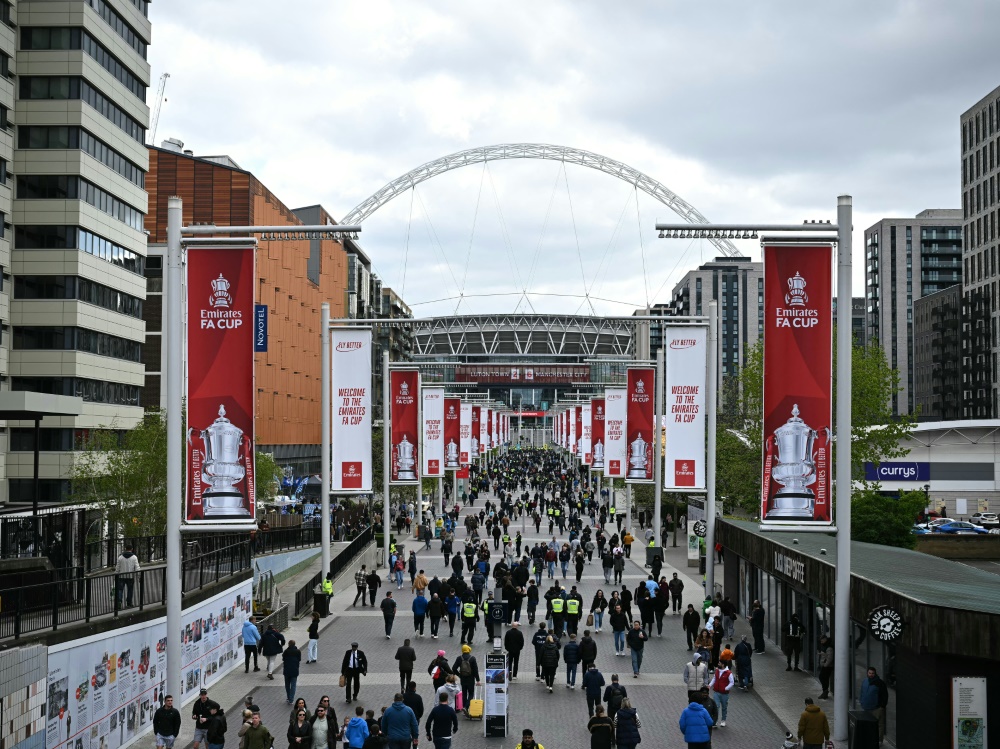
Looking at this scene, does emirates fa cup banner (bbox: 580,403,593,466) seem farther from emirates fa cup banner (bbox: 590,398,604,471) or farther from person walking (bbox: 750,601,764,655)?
person walking (bbox: 750,601,764,655)

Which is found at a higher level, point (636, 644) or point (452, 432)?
point (452, 432)

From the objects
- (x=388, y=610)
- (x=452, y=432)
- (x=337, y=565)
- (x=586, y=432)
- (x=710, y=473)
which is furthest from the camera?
(x=586, y=432)

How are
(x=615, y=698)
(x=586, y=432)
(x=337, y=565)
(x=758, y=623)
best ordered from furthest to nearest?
(x=586, y=432) < (x=337, y=565) < (x=758, y=623) < (x=615, y=698)

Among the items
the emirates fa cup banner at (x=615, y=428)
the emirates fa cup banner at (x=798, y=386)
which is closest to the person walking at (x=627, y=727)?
the emirates fa cup banner at (x=798, y=386)

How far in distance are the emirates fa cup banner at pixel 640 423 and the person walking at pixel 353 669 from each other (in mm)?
21789

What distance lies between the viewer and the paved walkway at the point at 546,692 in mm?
20906

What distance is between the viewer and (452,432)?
211 feet

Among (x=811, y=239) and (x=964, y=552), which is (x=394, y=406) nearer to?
(x=811, y=239)

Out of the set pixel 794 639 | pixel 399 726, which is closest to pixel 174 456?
pixel 399 726

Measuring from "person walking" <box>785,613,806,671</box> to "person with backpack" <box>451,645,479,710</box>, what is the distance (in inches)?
309

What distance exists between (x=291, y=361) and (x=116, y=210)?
3708 centimetres

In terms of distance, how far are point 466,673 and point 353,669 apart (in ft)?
7.43

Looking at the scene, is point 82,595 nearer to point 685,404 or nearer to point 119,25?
point 685,404

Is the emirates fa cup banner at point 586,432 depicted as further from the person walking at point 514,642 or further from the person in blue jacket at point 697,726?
the person in blue jacket at point 697,726
